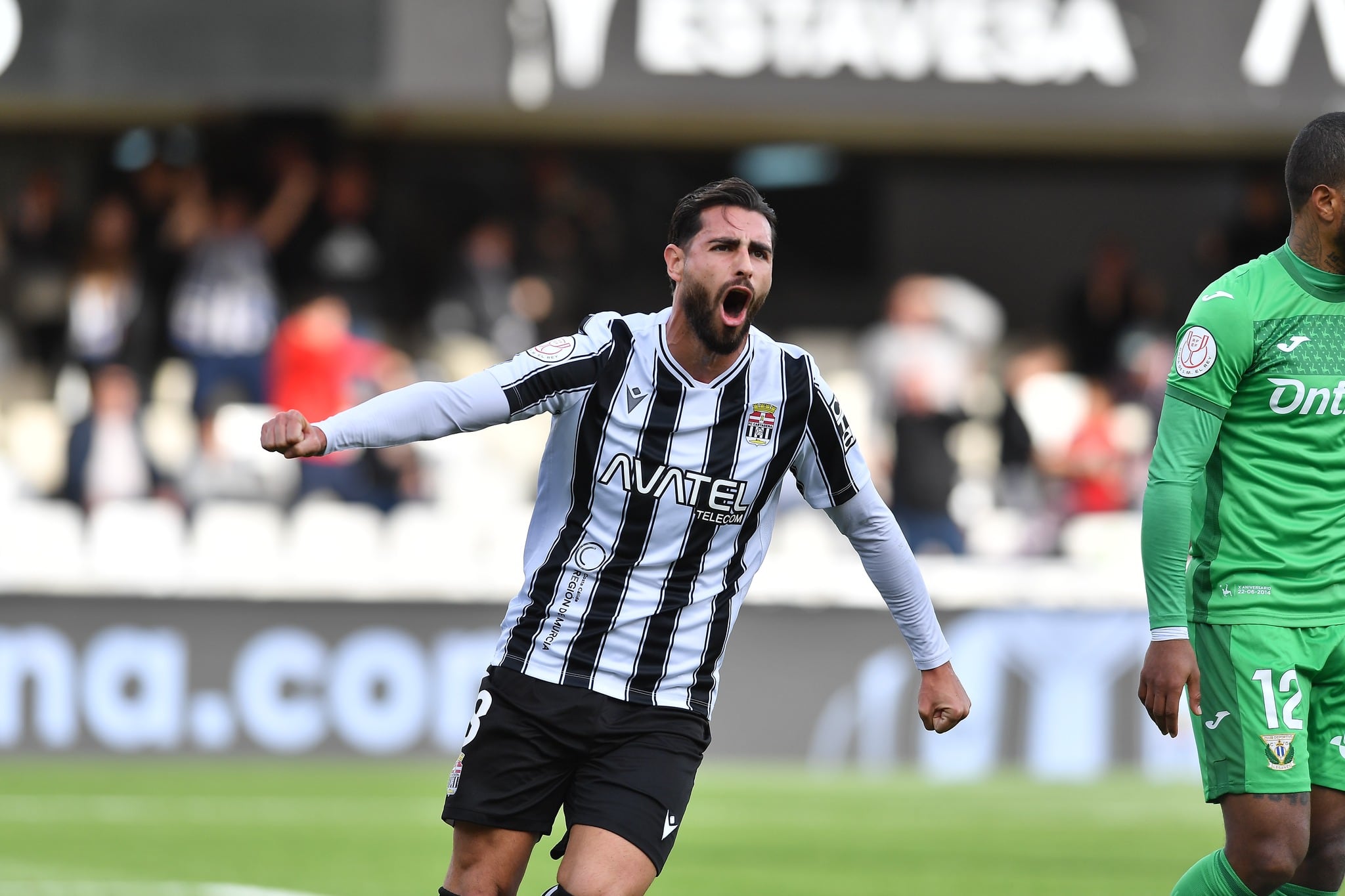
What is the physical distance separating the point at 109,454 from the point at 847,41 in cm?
596

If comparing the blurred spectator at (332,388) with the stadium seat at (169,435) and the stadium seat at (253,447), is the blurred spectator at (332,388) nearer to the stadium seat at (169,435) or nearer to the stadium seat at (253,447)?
the stadium seat at (253,447)

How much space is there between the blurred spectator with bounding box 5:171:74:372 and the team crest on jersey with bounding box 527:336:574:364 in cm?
1115

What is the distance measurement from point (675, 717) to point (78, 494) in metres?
8.88

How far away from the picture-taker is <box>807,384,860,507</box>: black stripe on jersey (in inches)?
194

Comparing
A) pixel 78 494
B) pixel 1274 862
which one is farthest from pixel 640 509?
pixel 78 494

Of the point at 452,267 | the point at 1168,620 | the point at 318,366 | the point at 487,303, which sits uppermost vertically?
the point at 452,267

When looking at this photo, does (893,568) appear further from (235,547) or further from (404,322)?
(404,322)

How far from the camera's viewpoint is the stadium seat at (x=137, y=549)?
39.4ft

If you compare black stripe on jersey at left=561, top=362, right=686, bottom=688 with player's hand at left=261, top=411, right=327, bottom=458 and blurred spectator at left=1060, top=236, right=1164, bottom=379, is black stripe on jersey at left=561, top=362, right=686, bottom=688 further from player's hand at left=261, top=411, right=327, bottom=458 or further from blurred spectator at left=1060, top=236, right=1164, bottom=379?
blurred spectator at left=1060, top=236, right=1164, bottom=379

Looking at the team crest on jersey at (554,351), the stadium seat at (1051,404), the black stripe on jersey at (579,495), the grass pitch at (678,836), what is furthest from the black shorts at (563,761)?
the stadium seat at (1051,404)

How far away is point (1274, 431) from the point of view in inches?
188

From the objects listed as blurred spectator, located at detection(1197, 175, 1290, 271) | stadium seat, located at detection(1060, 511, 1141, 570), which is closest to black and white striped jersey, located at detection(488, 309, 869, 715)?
stadium seat, located at detection(1060, 511, 1141, 570)

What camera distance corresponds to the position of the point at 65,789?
10.9 meters

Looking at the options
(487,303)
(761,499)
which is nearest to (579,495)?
(761,499)
